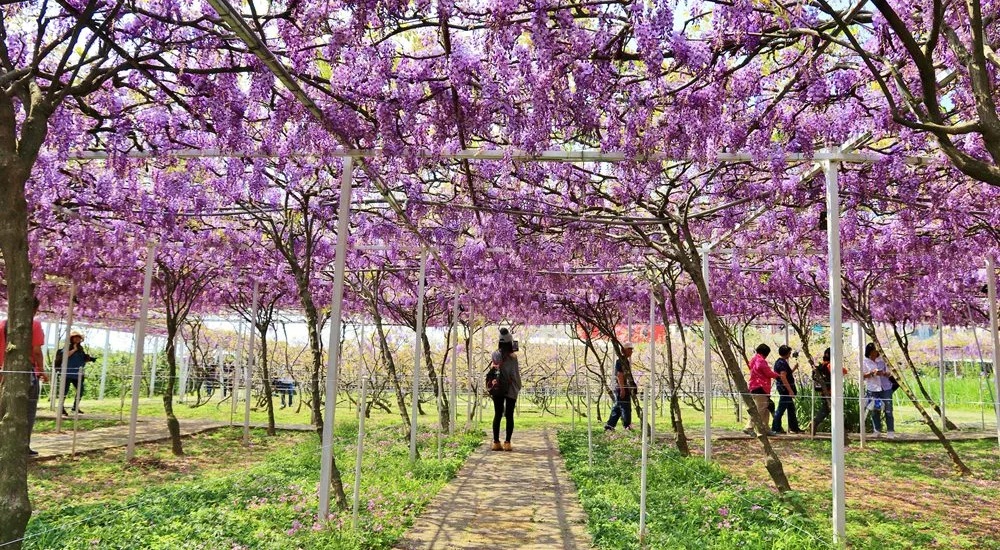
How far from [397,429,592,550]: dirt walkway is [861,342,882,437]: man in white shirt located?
5.99m

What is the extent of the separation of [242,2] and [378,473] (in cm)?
449

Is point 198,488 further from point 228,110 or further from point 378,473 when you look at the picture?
point 228,110

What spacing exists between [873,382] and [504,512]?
28.5ft

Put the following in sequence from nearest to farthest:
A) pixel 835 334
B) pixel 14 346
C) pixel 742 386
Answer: pixel 14 346, pixel 835 334, pixel 742 386

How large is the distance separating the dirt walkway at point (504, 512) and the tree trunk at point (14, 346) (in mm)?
2203


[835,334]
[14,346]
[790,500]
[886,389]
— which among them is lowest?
[790,500]

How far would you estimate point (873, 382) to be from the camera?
11562 mm

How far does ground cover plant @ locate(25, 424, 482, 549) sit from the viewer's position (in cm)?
426

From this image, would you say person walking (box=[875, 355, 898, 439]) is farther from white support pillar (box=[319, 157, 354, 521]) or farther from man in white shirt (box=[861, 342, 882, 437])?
white support pillar (box=[319, 157, 354, 521])

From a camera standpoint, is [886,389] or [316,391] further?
[886,389]

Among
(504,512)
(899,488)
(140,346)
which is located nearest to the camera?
(504,512)

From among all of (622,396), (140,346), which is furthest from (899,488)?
(140,346)

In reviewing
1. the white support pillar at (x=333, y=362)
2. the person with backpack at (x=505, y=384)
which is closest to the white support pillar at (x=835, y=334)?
the white support pillar at (x=333, y=362)

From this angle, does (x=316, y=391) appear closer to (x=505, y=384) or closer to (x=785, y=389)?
(x=505, y=384)
